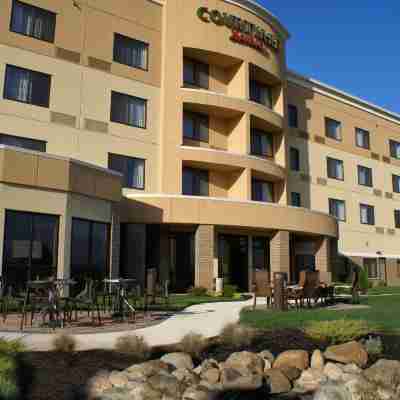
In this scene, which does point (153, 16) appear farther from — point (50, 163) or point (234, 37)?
point (50, 163)

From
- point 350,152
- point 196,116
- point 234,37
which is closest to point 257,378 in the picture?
point 196,116

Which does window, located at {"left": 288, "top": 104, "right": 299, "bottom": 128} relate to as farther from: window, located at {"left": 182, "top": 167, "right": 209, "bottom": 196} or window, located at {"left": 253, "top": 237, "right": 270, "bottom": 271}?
window, located at {"left": 253, "top": 237, "right": 270, "bottom": 271}

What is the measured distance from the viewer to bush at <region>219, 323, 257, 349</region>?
9.76 m

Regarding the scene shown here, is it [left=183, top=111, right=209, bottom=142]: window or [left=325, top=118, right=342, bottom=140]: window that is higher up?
[left=325, top=118, right=342, bottom=140]: window

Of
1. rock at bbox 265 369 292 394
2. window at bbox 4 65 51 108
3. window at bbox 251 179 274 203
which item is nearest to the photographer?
rock at bbox 265 369 292 394

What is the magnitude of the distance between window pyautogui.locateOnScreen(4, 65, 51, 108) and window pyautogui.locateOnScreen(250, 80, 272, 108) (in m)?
14.0

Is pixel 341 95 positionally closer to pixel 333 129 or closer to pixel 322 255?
pixel 333 129

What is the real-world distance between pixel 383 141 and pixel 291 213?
2084 centimetres

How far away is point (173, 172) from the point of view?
28500 mm

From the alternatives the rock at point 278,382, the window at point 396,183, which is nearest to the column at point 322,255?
the window at point 396,183

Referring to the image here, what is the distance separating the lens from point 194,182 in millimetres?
30234

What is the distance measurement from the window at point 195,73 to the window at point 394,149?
77.3ft

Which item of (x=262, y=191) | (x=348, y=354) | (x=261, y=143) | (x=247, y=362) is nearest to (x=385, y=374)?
(x=348, y=354)

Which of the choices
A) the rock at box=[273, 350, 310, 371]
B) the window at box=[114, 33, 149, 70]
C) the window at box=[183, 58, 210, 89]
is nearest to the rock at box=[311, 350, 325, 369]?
the rock at box=[273, 350, 310, 371]
